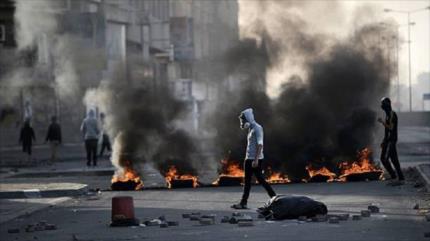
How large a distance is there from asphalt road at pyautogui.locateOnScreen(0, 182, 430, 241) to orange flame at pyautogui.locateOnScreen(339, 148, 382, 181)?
152 centimetres

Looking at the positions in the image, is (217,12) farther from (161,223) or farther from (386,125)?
(161,223)

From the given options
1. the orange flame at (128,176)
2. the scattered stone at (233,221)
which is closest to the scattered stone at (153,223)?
the scattered stone at (233,221)

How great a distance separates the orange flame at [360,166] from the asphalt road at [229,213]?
1521mm

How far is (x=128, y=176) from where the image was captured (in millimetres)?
A: 26078

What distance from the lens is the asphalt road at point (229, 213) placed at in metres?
13.8

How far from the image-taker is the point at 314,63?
2989 cm

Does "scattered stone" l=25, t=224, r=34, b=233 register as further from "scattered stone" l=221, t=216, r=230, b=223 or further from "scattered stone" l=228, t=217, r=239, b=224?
"scattered stone" l=228, t=217, r=239, b=224

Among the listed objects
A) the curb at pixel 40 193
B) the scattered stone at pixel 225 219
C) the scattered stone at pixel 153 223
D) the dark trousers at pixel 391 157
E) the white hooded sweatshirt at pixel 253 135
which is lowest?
the curb at pixel 40 193

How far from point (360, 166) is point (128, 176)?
17.6 ft

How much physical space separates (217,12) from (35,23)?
37.7ft

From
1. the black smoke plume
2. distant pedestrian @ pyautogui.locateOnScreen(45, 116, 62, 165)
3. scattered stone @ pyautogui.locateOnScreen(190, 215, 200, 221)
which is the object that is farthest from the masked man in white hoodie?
distant pedestrian @ pyautogui.locateOnScreen(45, 116, 62, 165)

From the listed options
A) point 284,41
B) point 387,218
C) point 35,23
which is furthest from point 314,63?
point 35,23

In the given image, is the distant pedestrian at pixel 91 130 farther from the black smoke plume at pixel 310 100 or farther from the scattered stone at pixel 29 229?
the scattered stone at pixel 29 229

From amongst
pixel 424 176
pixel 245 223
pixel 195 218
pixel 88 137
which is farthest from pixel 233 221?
pixel 88 137
